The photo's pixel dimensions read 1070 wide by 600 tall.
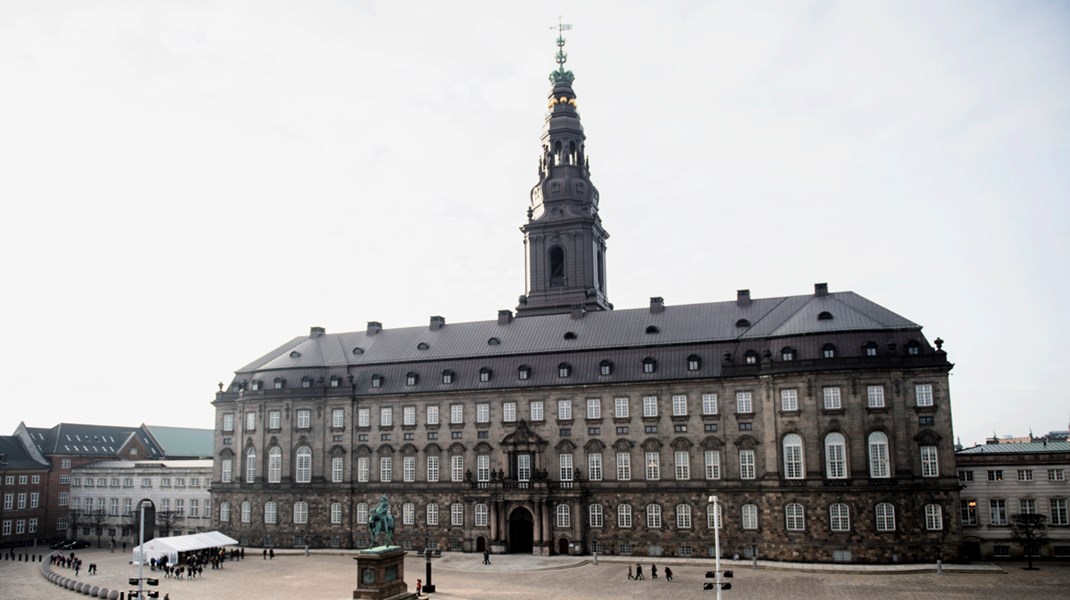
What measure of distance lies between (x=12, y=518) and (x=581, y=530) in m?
71.5

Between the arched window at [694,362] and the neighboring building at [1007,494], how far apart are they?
23.0 metres

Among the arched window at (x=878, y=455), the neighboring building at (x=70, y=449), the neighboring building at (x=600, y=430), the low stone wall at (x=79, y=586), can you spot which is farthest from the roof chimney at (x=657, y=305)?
the neighboring building at (x=70, y=449)

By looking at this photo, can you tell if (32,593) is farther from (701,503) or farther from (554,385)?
(701,503)

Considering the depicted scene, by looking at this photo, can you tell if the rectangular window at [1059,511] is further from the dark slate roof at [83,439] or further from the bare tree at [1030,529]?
the dark slate roof at [83,439]

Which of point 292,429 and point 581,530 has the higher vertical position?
point 292,429

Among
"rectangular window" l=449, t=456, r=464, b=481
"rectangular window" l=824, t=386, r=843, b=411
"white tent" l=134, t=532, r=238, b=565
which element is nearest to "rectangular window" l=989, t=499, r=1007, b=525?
"rectangular window" l=824, t=386, r=843, b=411

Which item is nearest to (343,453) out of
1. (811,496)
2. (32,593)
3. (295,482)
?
(295,482)

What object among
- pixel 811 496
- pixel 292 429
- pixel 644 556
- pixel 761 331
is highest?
pixel 761 331

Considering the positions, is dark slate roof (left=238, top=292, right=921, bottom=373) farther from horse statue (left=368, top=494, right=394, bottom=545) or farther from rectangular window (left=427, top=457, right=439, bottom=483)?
horse statue (left=368, top=494, right=394, bottom=545)

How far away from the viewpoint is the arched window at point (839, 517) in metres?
71.8

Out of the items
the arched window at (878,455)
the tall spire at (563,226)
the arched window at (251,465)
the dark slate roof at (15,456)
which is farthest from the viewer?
the dark slate roof at (15,456)

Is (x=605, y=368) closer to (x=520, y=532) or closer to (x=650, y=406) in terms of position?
(x=650, y=406)

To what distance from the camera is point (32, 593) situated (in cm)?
6281

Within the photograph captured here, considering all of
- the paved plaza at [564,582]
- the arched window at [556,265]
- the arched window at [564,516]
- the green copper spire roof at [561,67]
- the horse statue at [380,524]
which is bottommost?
the paved plaza at [564,582]
